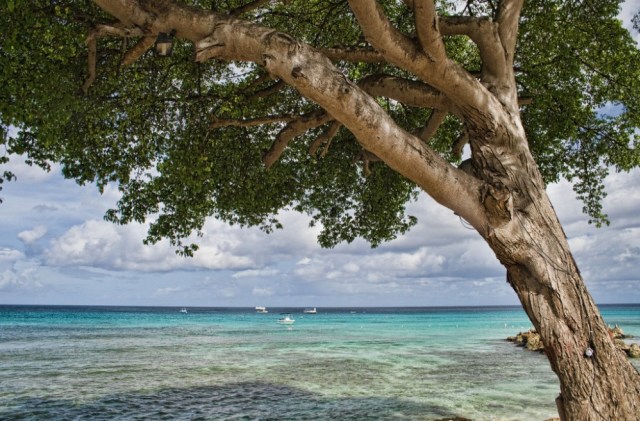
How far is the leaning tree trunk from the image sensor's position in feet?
22.6

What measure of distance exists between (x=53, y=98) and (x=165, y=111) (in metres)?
3.51

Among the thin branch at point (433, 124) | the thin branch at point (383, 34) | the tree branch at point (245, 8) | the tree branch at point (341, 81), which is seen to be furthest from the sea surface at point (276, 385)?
the tree branch at point (245, 8)

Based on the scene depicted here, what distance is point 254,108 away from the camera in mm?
13477

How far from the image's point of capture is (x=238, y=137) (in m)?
13.7

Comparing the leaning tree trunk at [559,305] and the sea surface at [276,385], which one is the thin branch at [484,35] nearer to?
the leaning tree trunk at [559,305]

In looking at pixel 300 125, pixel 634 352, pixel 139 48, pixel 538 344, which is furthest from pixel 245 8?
pixel 538 344

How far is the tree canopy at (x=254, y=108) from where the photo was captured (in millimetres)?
9883

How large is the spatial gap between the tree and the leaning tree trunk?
21 mm

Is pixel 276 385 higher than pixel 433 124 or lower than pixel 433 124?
lower

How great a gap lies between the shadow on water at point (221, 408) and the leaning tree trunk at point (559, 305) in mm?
8045

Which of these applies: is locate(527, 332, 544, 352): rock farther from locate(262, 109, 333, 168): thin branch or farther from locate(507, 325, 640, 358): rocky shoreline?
locate(262, 109, 333, 168): thin branch

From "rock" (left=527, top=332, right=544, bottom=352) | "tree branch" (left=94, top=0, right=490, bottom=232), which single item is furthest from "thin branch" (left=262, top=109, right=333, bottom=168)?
"rock" (left=527, top=332, right=544, bottom=352)

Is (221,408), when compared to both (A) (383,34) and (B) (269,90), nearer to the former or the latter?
(B) (269,90)

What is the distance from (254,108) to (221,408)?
346 inches
